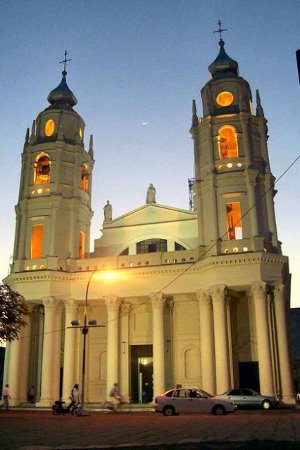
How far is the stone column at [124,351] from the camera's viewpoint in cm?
3612

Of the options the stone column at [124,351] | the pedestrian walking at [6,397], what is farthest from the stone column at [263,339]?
the pedestrian walking at [6,397]

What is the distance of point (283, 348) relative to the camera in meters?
32.1

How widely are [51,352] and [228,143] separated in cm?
2131

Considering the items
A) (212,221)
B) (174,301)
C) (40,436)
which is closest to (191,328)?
(174,301)

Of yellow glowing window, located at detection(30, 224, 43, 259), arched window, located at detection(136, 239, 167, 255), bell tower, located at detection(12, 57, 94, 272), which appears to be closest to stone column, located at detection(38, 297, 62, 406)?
bell tower, located at detection(12, 57, 94, 272)

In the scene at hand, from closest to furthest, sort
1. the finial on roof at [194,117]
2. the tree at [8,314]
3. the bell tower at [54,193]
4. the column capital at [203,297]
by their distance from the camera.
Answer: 1. the tree at [8,314]
2. the column capital at [203,297]
3. the bell tower at [54,193]
4. the finial on roof at [194,117]

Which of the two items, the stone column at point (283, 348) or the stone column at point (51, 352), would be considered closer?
the stone column at point (283, 348)

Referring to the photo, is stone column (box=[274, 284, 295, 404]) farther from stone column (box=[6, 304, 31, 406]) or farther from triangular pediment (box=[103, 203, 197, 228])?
stone column (box=[6, 304, 31, 406])

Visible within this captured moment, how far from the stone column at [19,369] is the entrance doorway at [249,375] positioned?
15670mm

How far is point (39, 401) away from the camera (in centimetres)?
3431

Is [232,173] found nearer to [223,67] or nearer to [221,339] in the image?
[223,67]

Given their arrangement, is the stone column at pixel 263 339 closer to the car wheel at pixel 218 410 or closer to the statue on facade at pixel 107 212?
the car wheel at pixel 218 410

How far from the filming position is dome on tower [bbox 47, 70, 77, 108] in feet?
147

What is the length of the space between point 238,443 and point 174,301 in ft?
90.4
